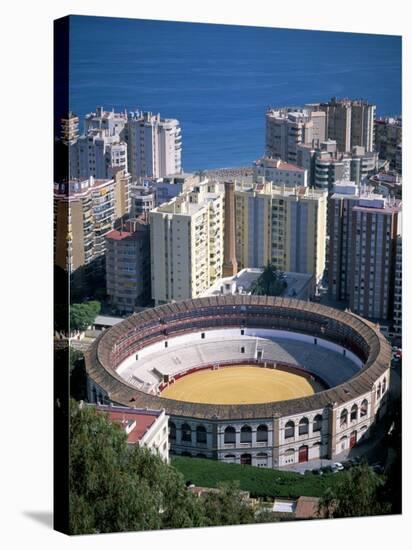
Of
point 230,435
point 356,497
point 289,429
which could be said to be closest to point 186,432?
point 230,435

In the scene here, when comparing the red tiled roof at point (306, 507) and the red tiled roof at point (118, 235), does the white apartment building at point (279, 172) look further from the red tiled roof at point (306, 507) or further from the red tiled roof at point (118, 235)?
the red tiled roof at point (306, 507)

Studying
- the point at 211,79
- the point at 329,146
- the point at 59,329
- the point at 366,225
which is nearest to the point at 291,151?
the point at 329,146

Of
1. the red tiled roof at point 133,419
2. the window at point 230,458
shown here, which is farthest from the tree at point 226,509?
the window at point 230,458

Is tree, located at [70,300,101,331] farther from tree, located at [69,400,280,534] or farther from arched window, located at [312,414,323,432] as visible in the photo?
arched window, located at [312,414,323,432]

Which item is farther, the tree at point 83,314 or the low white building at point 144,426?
the tree at point 83,314

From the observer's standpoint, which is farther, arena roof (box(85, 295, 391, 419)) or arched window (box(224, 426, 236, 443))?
arena roof (box(85, 295, 391, 419))

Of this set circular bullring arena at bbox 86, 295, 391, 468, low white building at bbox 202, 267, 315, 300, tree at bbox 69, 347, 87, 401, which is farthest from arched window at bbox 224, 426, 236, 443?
low white building at bbox 202, 267, 315, 300
